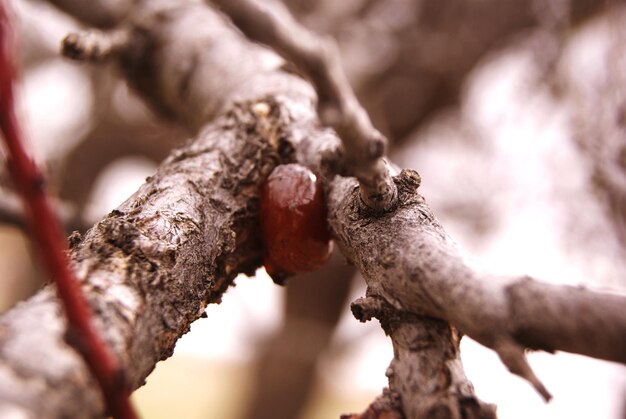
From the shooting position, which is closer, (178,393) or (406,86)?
(406,86)

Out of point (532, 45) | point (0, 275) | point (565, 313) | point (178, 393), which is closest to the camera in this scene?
point (565, 313)

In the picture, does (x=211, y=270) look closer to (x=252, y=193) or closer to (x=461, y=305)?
(x=252, y=193)

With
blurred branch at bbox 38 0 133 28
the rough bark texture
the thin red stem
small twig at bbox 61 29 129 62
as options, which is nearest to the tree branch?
the rough bark texture

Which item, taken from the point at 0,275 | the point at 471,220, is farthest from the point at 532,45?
the point at 0,275

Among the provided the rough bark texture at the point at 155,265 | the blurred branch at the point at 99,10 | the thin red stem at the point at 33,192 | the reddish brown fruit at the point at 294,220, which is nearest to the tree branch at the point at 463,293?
the reddish brown fruit at the point at 294,220

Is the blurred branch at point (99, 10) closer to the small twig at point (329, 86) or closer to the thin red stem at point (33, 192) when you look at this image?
the small twig at point (329, 86)

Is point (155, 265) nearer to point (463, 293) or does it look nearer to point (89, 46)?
point (463, 293)

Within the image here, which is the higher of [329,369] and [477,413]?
[329,369]
